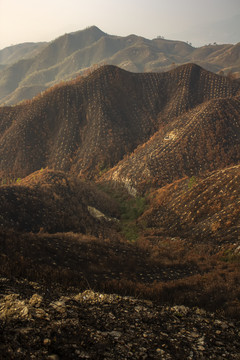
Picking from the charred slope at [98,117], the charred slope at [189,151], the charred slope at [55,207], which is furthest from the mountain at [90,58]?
the charred slope at [55,207]

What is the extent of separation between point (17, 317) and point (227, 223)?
12359 mm

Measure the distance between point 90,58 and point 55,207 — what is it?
462 ft

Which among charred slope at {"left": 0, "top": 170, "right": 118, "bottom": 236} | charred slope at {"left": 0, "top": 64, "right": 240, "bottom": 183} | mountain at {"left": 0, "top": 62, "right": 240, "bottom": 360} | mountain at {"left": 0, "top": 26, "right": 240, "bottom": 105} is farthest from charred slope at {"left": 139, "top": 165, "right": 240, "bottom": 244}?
mountain at {"left": 0, "top": 26, "right": 240, "bottom": 105}

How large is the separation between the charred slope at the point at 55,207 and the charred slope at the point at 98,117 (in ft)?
30.6

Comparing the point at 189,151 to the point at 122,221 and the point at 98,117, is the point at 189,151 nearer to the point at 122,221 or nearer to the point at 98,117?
the point at 122,221

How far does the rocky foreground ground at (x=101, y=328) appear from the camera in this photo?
4023 mm

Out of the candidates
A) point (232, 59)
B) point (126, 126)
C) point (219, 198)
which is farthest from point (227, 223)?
point (232, 59)

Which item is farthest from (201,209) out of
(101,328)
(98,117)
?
(98,117)

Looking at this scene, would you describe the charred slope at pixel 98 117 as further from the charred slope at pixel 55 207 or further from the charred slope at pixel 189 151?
the charred slope at pixel 55 207

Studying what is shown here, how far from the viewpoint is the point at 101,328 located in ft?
16.3

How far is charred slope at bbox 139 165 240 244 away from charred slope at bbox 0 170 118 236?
12.4ft

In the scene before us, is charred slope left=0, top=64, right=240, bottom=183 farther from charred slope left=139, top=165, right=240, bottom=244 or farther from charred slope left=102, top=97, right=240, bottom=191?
charred slope left=139, top=165, right=240, bottom=244

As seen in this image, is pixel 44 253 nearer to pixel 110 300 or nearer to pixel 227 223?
pixel 110 300

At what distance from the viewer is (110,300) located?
6.31 meters
